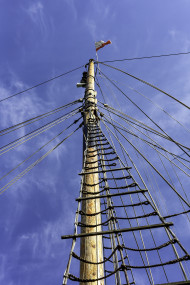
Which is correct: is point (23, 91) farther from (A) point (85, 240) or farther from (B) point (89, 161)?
(A) point (85, 240)

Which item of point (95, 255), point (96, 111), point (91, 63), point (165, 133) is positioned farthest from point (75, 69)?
point (95, 255)

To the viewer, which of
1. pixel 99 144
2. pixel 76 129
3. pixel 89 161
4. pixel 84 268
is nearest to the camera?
pixel 84 268

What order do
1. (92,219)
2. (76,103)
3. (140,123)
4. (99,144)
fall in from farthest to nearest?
(76,103), (140,123), (99,144), (92,219)

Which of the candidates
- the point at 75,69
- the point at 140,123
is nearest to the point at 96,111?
the point at 140,123

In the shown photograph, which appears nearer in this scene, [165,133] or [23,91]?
[165,133]

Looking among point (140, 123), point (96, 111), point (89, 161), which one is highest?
point (96, 111)

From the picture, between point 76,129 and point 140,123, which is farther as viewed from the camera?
point 76,129

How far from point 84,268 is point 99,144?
12.1 feet

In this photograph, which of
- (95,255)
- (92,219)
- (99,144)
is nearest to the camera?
(95,255)

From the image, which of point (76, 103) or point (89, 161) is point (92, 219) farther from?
point (76, 103)

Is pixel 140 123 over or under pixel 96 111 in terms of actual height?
under

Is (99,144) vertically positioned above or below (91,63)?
below

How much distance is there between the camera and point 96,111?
857 cm

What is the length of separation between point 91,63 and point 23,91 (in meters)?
3.94
